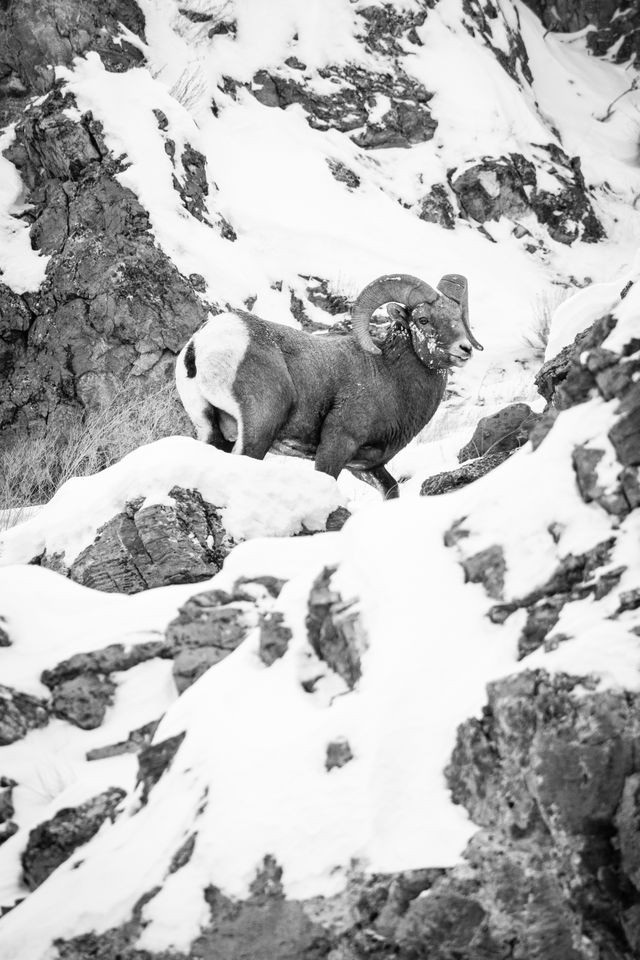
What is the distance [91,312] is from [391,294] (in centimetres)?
487

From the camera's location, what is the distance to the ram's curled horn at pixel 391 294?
21.7 feet

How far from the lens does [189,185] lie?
461 inches

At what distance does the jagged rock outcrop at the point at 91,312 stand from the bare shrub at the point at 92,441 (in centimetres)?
20

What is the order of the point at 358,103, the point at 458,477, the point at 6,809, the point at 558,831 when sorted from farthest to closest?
the point at 358,103 → the point at 458,477 → the point at 6,809 → the point at 558,831

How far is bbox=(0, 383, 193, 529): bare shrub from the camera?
9125 millimetres

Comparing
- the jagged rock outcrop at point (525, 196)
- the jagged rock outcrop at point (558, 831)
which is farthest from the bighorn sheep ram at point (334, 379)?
the jagged rock outcrop at point (525, 196)

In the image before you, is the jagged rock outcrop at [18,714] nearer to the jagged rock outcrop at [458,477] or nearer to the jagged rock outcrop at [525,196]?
the jagged rock outcrop at [458,477]

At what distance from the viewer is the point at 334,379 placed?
633 centimetres

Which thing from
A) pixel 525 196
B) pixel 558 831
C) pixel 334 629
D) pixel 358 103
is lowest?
pixel 358 103

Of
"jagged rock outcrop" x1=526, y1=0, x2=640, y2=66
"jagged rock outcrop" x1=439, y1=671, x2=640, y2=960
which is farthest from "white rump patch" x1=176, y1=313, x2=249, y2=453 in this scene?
"jagged rock outcrop" x1=526, y1=0, x2=640, y2=66

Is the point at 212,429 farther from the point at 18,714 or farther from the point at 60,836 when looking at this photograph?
the point at 60,836

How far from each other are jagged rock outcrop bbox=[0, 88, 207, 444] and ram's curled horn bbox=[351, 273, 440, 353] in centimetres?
407

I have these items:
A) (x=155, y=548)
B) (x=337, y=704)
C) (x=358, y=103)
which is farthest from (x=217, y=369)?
(x=358, y=103)

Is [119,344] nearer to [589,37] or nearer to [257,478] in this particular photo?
[257,478]
